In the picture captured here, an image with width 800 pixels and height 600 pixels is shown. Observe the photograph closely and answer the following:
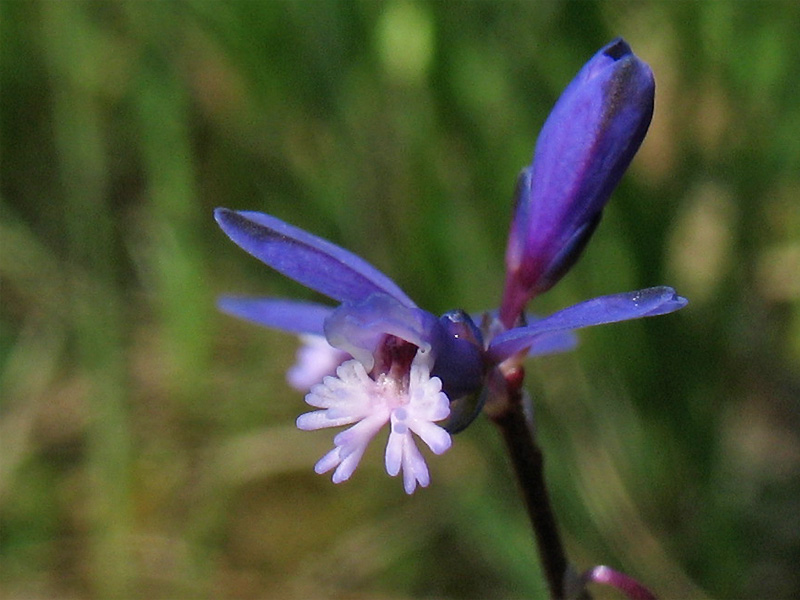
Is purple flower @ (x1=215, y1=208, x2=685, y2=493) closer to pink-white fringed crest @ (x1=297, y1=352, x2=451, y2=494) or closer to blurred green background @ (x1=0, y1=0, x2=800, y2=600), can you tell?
pink-white fringed crest @ (x1=297, y1=352, x2=451, y2=494)

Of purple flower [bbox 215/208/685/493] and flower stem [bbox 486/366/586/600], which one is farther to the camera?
flower stem [bbox 486/366/586/600]

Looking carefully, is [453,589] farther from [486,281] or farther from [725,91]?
[725,91]

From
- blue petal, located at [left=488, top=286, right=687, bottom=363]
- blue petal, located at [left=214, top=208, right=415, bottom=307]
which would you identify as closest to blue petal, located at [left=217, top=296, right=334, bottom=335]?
blue petal, located at [left=214, top=208, right=415, bottom=307]

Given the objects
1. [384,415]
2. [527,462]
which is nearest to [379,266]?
[527,462]

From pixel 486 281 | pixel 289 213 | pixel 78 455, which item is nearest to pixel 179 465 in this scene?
pixel 78 455

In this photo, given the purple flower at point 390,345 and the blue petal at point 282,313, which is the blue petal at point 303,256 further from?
the blue petal at point 282,313

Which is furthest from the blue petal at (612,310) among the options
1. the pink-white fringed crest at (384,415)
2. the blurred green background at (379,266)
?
the blurred green background at (379,266)

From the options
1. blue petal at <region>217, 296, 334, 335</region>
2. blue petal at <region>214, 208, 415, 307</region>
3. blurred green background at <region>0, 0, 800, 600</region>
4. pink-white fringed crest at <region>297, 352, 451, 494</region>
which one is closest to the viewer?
pink-white fringed crest at <region>297, 352, 451, 494</region>

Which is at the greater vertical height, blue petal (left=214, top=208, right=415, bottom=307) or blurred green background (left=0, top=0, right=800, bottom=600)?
blurred green background (left=0, top=0, right=800, bottom=600)
